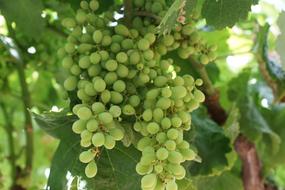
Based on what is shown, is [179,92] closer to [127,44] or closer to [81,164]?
[127,44]

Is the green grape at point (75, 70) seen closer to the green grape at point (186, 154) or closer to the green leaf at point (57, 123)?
the green leaf at point (57, 123)

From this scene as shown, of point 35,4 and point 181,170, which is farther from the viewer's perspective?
point 35,4

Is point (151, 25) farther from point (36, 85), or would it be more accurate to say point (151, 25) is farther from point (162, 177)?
point (36, 85)

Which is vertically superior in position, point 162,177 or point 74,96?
point 74,96

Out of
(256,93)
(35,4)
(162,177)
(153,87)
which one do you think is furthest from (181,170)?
(256,93)

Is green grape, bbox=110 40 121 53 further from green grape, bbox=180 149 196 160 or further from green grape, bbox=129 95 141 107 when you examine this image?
green grape, bbox=180 149 196 160

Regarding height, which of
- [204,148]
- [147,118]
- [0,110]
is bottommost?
[147,118]

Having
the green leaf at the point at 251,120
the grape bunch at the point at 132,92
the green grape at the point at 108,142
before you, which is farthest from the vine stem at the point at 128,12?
the green leaf at the point at 251,120
